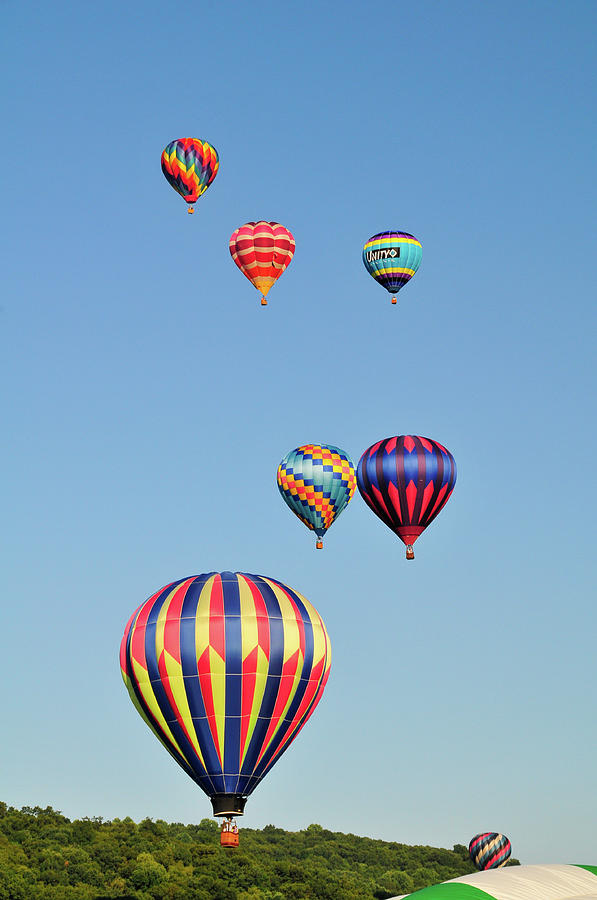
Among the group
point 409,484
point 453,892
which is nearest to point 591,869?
point 453,892

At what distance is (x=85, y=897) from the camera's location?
78.2 metres

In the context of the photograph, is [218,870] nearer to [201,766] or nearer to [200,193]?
[200,193]

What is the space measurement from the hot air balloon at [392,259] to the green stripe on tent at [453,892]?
3807 centimetres

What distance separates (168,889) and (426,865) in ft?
150

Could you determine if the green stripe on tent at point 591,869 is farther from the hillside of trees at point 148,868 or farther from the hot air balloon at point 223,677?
the hillside of trees at point 148,868

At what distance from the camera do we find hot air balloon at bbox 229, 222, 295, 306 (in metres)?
52.8

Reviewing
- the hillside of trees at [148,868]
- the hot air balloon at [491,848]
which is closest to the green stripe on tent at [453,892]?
the hot air balloon at [491,848]

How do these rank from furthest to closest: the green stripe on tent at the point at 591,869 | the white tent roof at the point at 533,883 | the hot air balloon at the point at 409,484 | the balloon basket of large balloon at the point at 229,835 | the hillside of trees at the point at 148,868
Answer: the hillside of trees at the point at 148,868 < the hot air balloon at the point at 409,484 < the balloon basket of large balloon at the point at 229,835 < the green stripe on tent at the point at 591,869 < the white tent roof at the point at 533,883

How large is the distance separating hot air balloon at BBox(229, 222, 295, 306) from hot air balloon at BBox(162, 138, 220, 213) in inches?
182

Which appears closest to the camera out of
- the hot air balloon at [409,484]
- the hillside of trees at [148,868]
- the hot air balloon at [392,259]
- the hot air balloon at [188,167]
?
the hot air balloon at [409,484]

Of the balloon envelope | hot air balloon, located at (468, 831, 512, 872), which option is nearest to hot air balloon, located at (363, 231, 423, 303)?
the balloon envelope

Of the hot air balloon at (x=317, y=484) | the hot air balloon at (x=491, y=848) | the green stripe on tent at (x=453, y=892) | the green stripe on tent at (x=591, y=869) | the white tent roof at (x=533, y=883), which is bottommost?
the green stripe on tent at (x=453, y=892)

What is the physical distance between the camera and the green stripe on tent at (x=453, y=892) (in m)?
15.0

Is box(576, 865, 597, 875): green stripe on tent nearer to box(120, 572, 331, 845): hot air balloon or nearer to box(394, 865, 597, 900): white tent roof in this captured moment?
box(394, 865, 597, 900): white tent roof
